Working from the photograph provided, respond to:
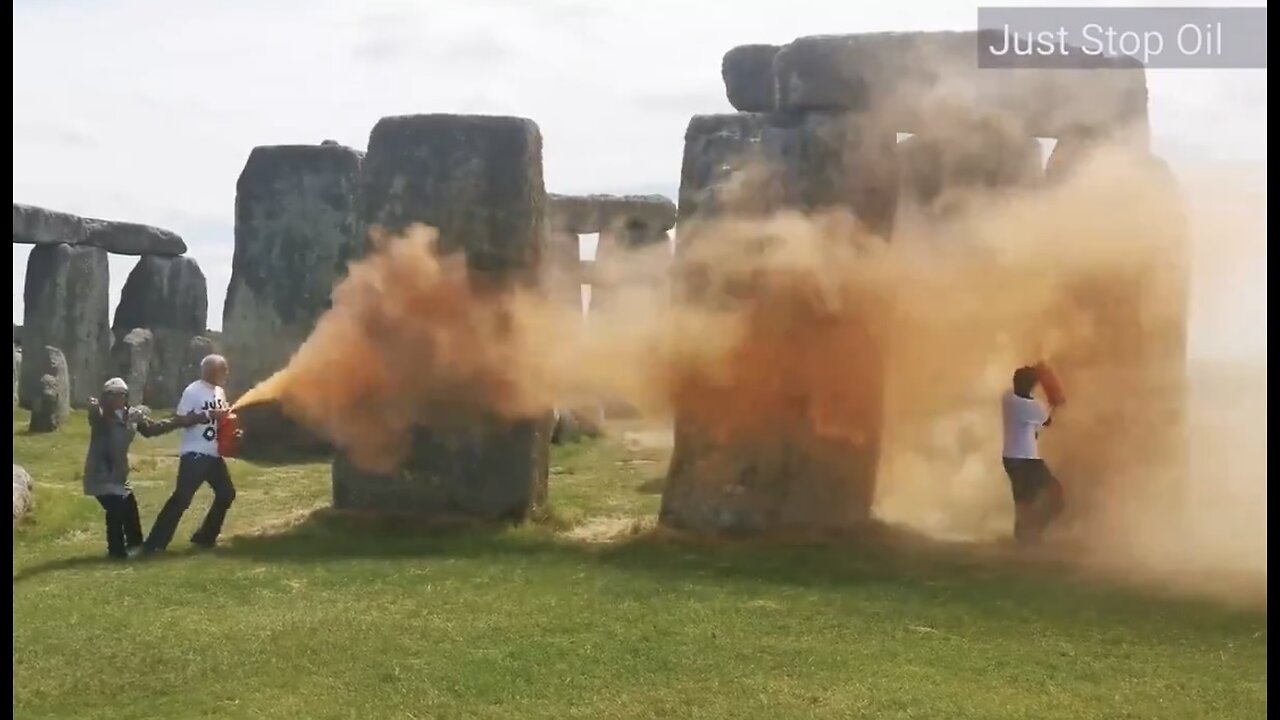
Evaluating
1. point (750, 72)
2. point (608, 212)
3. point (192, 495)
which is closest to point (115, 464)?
point (192, 495)

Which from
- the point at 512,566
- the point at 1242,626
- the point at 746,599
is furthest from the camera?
the point at 512,566

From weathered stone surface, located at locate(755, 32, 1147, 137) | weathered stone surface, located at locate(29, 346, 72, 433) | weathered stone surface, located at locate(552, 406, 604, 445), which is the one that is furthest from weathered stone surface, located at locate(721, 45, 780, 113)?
weathered stone surface, located at locate(29, 346, 72, 433)

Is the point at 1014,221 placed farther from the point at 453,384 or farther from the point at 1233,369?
the point at 453,384

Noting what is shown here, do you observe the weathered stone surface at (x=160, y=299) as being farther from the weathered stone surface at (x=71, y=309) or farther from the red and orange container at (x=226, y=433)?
the red and orange container at (x=226, y=433)

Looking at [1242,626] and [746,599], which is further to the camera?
[746,599]

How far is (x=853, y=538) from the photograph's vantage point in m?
11.2

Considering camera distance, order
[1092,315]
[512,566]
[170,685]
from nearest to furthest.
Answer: [170,685] < [512,566] < [1092,315]

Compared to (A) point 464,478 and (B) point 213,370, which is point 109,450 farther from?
(A) point 464,478

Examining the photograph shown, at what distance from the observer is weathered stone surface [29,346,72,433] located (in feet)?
65.2

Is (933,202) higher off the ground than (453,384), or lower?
higher

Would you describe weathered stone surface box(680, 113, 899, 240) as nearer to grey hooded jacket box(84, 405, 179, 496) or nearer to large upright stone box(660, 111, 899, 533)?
large upright stone box(660, 111, 899, 533)

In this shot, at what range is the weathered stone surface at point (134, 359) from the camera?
24219mm

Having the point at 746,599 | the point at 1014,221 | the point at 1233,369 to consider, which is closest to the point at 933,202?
the point at 1014,221

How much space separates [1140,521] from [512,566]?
17.0 ft
